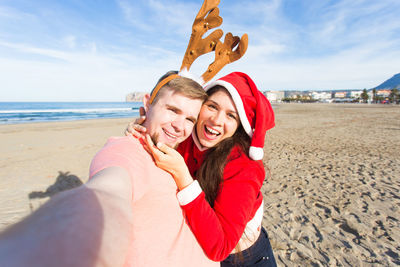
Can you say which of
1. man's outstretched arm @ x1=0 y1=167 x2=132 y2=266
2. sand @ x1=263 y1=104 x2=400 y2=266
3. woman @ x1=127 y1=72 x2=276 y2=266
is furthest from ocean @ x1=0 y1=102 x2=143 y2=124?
man's outstretched arm @ x1=0 y1=167 x2=132 y2=266

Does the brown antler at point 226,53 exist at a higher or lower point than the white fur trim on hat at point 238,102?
higher

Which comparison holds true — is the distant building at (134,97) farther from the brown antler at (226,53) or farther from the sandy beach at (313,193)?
the brown antler at (226,53)

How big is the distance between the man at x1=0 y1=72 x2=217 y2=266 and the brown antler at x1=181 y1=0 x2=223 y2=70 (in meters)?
0.51

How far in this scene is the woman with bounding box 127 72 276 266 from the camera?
121cm

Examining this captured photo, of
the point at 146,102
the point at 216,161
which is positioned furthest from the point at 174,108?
the point at 216,161

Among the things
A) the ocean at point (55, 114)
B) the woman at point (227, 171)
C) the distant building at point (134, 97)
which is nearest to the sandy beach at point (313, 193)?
the woman at point (227, 171)

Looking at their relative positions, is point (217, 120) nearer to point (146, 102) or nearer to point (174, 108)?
point (174, 108)

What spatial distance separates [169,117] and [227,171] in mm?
609

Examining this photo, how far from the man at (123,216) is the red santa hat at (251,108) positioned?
1.30 ft

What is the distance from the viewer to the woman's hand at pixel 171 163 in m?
1.17

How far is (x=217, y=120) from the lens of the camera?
1.86 m

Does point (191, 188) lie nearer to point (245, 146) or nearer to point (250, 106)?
point (245, 146)

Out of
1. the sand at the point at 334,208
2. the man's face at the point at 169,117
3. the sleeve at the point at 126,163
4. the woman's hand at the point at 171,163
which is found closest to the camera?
the sleeve at the point at 126,163

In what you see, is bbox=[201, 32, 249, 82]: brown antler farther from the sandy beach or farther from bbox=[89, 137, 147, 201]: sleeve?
the sandy beach
